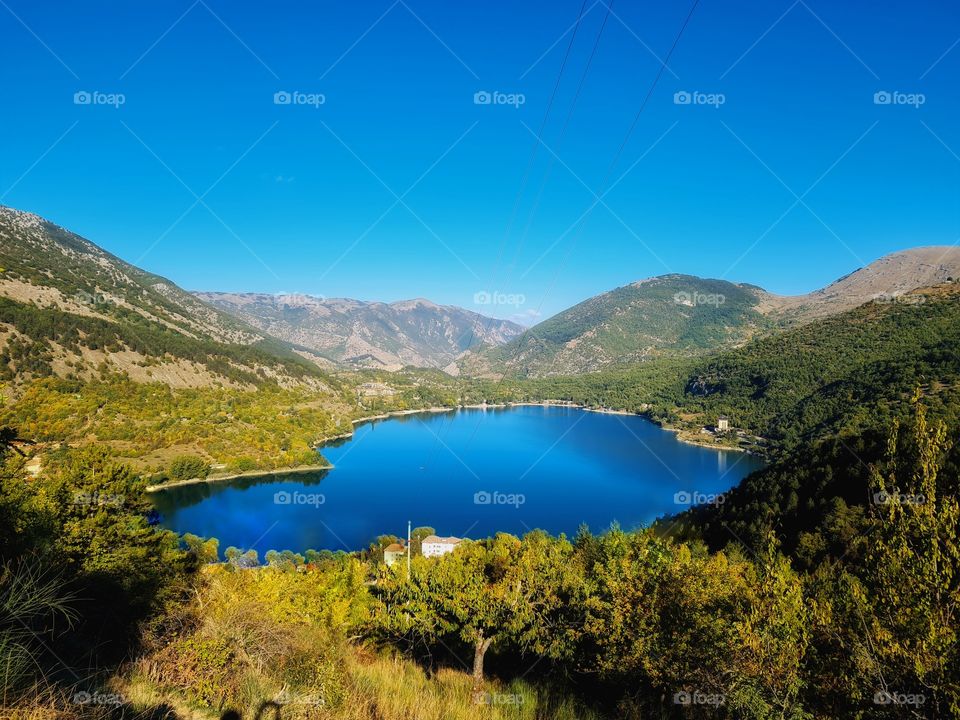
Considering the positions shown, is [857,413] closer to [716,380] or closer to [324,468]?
[716,380]

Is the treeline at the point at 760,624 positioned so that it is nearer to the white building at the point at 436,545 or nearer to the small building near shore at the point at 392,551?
the small building near shore at the point at 392,551

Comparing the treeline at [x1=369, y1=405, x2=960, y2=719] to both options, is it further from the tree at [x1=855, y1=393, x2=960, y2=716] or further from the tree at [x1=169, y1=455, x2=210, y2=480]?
the tree at [x1=169, y1=455, x2=210, y2=480]

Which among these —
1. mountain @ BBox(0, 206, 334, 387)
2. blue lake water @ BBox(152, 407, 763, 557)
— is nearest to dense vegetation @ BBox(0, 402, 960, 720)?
blue lake water @ BBox(152, 407, 763, 557)

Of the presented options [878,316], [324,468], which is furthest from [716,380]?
[324,468]

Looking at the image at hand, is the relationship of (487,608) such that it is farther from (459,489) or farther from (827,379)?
(827,379)

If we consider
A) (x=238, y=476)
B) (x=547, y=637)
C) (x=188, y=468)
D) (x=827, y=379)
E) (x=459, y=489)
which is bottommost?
(x=459, y=489)

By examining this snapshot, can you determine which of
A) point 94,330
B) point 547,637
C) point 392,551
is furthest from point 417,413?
point 547,637

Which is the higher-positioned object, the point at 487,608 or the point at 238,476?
the point at 487,608

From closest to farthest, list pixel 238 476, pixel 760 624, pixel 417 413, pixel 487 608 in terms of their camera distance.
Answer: pixel 760 624 < pixel 487 608 < pixel 238 476 < pixel 417 413
